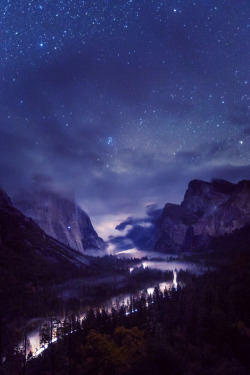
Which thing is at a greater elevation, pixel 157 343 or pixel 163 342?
pixel 157 343

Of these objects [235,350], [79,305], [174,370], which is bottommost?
[79,305]

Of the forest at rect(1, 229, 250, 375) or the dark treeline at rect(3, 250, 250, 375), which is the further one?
the forest at rect(1, 229, 250, 375)

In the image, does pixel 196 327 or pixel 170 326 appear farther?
pixel 170 326

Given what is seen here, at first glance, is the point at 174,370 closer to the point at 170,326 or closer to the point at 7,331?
the point at 170,326

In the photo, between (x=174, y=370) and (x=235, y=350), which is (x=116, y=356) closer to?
(x=235, y=350)

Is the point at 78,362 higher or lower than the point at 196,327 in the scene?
lower

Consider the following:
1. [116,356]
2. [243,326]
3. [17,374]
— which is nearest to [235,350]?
[243,326]

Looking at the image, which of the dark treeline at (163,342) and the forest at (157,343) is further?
the forest at (157,343)

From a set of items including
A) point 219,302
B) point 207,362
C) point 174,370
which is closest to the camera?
point 174,370

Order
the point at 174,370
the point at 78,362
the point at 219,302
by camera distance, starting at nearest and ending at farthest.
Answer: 1. the point at 174,370
2. the point at 78,362
3. the point at 219,302

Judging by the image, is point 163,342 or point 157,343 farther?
point 163,342
